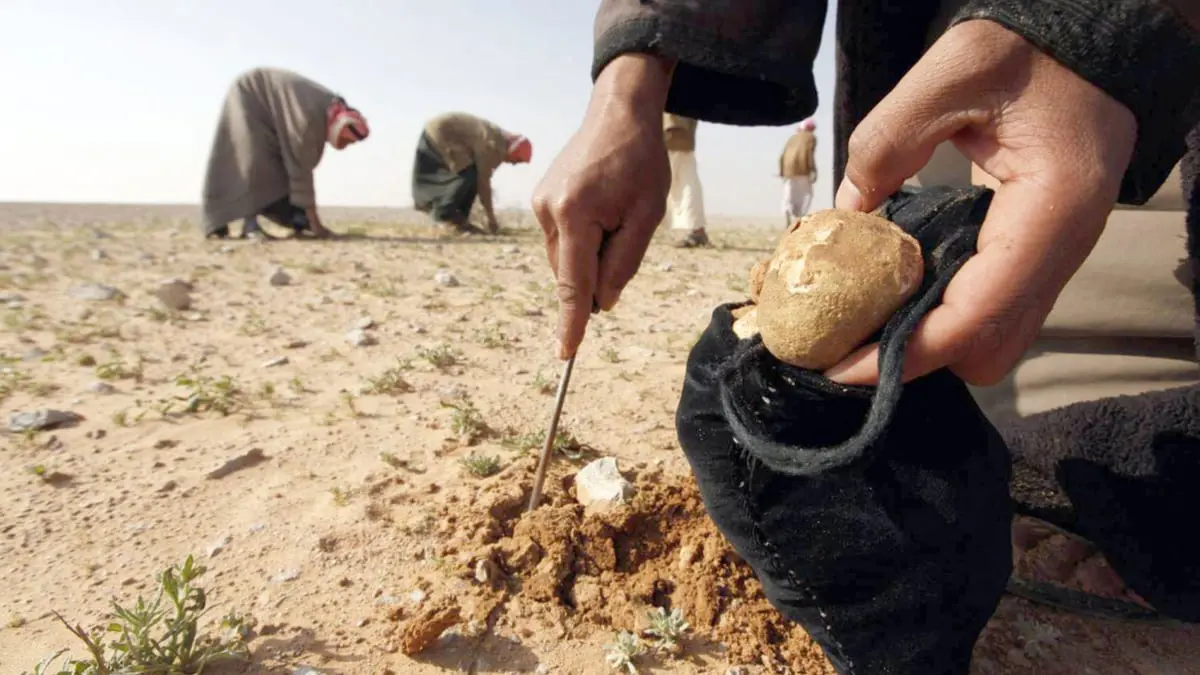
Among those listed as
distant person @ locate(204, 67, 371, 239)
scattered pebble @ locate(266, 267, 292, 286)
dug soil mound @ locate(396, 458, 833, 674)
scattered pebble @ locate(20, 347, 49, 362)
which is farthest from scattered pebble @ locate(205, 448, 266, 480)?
distant person @ locate(204, 67, 371, 239)

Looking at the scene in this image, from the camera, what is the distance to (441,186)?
29.4ft

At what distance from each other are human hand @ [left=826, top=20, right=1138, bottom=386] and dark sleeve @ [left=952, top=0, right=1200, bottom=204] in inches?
0.6

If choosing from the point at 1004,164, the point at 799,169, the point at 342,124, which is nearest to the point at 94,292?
Answer: the point at 342,124

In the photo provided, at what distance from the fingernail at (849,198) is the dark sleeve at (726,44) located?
0.42m

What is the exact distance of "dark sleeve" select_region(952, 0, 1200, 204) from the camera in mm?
891

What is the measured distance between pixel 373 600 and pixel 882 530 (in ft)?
3.58

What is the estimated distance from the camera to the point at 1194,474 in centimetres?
141

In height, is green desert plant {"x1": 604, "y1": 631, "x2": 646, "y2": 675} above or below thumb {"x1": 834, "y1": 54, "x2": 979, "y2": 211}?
below

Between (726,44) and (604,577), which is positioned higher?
(726,44)

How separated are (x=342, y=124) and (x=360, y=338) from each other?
198 inches

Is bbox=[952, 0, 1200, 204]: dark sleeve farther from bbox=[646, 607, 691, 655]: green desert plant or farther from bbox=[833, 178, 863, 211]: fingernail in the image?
bbox=[646, 607, 691, 655]: green desert plant

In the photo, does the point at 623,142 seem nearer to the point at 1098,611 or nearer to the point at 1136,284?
the point at 1136,284

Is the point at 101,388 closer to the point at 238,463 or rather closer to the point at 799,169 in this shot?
the point at 238,463

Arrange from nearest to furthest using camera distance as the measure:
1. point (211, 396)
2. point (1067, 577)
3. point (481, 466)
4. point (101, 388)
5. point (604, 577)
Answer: point (604, 577) → point (1067, 577) → point (481, 466) → point (211, 396) → point (101, 388)
